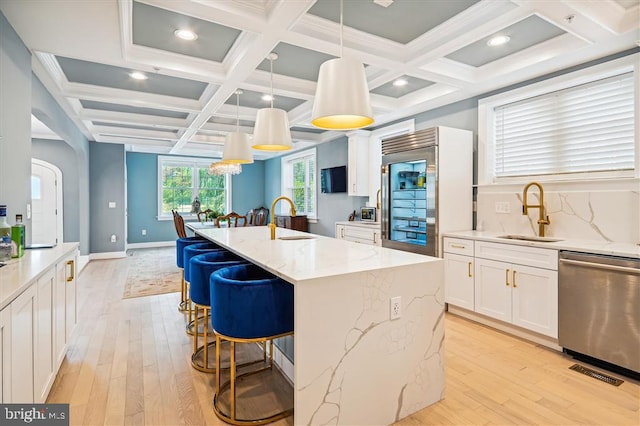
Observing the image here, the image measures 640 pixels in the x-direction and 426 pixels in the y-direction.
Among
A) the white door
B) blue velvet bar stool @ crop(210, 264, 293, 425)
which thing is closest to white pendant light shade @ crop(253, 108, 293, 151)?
blue velvet bar stool @ crop(210, 264, 293, 425)

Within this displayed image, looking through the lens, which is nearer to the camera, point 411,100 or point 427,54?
point 427,54

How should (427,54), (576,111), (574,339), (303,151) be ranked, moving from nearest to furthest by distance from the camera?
(574,339)
(427,54)
(576,111)
(303,151)

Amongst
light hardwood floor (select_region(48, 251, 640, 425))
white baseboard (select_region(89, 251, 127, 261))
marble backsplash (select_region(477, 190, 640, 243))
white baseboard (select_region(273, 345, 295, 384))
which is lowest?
light hardwood floor (select_region(48, 251, 640, 425))

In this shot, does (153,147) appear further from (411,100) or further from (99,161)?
(411,100)

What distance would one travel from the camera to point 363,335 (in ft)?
5.71

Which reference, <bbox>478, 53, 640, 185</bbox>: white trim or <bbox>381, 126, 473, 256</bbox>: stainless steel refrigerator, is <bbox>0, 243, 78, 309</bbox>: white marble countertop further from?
<bbox>478, 53, 640, 185</bbox>: white trim

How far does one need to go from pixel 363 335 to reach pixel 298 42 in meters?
2.25

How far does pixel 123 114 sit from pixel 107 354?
3902 millimetres

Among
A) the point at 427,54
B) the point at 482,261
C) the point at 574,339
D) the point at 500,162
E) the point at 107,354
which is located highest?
the point at 427,54

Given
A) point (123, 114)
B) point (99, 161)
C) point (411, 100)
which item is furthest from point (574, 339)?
point (99, 161)

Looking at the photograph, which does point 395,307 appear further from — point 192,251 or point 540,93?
point 540,93

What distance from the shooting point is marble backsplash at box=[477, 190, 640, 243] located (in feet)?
9.27

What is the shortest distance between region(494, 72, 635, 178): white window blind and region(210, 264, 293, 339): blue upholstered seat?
3077 mm

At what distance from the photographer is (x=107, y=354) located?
276 cm
